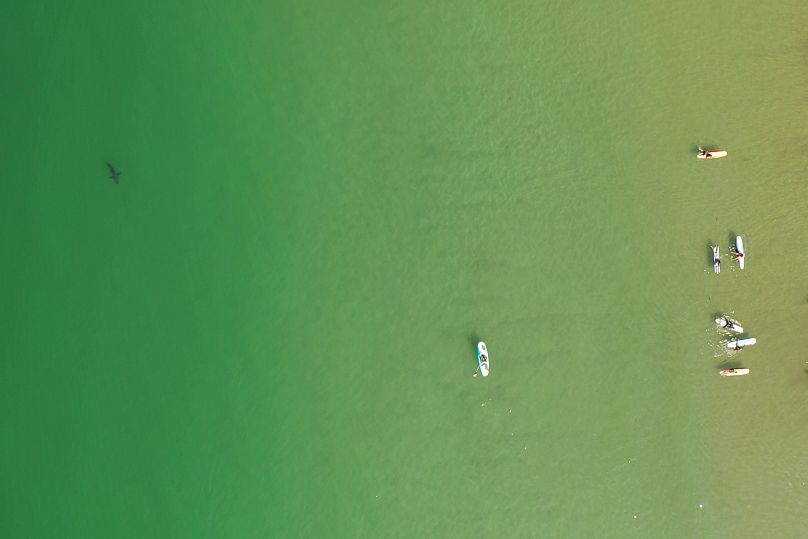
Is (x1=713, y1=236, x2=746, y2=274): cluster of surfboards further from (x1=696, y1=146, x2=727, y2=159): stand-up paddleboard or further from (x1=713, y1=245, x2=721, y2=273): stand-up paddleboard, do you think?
(x1=696, y1=146, x2=727, y2=159): stand-up paddleboard

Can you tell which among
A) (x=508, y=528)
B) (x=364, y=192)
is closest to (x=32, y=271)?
(x=364, y=192)

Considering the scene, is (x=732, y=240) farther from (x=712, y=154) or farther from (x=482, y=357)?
(x=482, y=357)

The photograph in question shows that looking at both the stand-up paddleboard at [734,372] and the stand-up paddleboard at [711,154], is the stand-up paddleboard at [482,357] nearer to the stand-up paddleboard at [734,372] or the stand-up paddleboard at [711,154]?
the stand-up paddleboard at [734,372]

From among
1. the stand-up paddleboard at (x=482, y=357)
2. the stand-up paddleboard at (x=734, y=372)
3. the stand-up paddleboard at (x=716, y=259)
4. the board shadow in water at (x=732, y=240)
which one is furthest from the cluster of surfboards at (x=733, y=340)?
the stand-up paddleboard at (x=482, y=357)

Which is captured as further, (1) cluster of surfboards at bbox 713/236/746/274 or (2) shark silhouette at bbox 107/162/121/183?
(1) cluster of surfboards at bbox 713/236/746/274

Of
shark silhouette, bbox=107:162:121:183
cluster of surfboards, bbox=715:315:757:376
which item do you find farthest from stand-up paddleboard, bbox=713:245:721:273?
shark silhouette, bbox=107:162:121:183

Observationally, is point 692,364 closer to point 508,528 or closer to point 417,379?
point 508,528
